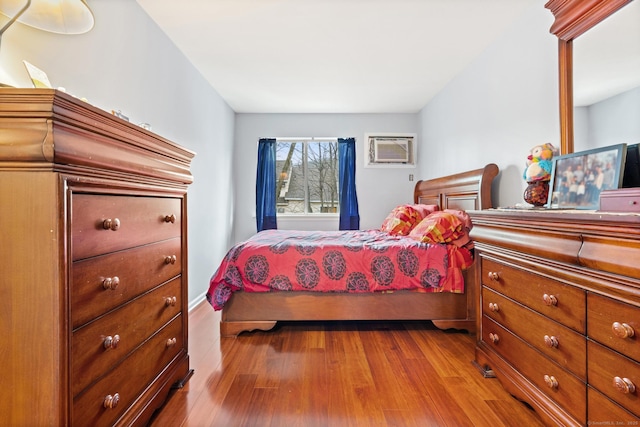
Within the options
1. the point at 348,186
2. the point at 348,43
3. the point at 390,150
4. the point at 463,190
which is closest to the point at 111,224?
the point at 348,43

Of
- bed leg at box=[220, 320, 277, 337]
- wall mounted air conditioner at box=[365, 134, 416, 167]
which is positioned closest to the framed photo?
bed leg at box=[220, 320, 277, 337]

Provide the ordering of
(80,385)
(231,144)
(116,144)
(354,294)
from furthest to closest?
(231,144) → (354,294) → (116,144) → (80,385)

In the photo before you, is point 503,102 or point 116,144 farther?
point 503,102

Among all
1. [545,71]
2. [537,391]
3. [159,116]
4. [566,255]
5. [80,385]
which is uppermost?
[545,71]

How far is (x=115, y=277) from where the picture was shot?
1.12 m

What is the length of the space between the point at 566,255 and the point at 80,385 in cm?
168

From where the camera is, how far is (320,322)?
273 centimetres

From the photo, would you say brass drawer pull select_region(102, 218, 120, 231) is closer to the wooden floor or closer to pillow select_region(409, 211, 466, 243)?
the wooden floor

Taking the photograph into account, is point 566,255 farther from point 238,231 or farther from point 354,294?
point 238,231

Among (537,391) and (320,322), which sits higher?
(537,391)

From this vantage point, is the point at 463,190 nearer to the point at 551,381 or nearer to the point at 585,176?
the point at 585,176

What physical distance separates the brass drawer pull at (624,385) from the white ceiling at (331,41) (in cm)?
226

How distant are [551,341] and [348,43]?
2.50 m

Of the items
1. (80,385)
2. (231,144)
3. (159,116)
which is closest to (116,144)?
(80,385)
